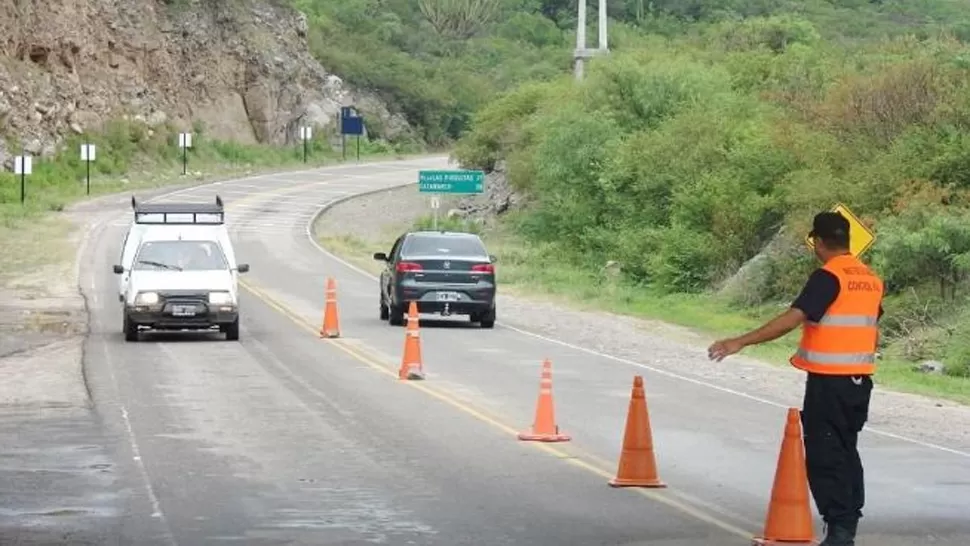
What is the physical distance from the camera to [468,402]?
2112 centimetres

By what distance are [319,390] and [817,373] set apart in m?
12.2

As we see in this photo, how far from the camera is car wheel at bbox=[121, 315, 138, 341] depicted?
3020 centimetres

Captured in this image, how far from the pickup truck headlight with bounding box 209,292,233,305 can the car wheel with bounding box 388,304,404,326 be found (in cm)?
473

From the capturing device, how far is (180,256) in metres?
31.2

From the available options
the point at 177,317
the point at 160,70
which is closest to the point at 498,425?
the point at 177,317

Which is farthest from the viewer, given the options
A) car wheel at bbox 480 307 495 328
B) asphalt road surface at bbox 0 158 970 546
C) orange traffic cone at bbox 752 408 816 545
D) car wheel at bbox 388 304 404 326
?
car wheel at bbox 480 307 495 328

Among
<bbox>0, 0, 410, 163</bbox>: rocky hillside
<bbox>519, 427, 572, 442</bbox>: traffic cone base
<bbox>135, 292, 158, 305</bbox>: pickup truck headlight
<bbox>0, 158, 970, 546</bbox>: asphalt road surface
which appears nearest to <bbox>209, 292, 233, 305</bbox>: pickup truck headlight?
<bbox>0, 158, 970, 546</bbox>: asphalt road surface

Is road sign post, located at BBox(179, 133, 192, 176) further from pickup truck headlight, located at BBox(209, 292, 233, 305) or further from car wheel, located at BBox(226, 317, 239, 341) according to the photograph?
pickup truck headlight, located at BBox(209, 292, 233, 305)

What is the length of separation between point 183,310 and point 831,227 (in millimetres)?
20198

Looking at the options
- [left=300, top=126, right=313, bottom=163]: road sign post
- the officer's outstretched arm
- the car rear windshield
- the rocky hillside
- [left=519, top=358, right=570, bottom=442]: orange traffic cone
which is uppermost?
the rocky hillside

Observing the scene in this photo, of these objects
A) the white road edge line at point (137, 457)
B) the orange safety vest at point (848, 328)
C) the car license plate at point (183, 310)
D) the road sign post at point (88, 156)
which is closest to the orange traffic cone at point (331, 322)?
the car license plate at point (183, 310)

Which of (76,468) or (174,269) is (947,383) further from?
(76,468)

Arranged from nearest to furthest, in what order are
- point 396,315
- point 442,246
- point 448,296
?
point 448,296 < point 396,315 < point 442,246

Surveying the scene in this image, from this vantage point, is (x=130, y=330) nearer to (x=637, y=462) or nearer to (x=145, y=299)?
(x=145, y=299)
